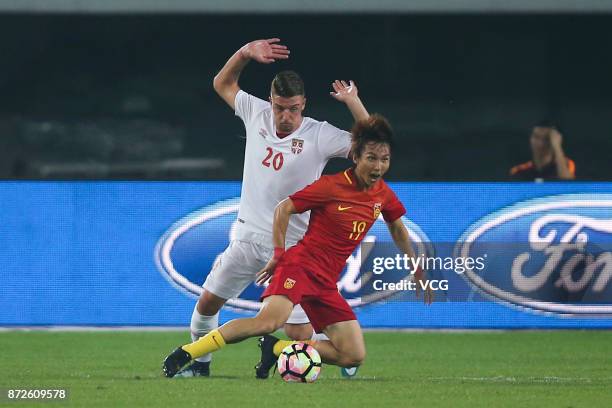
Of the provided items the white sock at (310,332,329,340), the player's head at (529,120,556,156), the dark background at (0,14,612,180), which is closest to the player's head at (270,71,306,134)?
the white sock at (310,332,329,340)

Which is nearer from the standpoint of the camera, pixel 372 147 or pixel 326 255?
pixel 372 147

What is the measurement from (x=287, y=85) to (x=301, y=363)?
1.82 metres

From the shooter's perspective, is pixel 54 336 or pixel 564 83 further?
pixel 564 83

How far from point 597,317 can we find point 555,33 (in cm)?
291

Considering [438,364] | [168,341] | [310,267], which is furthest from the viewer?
[168,341]

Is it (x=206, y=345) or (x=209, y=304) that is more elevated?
(x=209, y=304)

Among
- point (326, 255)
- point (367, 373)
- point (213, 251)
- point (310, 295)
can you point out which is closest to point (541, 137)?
point (213, 251)

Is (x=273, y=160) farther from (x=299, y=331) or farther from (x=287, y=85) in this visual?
(x=299, y=331)

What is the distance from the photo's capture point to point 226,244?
14.8m

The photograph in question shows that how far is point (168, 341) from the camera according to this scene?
46.1 feet

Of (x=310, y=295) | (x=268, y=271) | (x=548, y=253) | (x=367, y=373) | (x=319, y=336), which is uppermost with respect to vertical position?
(x=548, y=253)

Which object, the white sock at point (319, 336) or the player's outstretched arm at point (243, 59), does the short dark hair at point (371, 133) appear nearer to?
the player's outstretched arm at point (243, 59)

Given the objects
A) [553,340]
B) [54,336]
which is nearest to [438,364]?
[553,340]

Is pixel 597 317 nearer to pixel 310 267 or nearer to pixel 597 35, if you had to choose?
pixel 597 35
